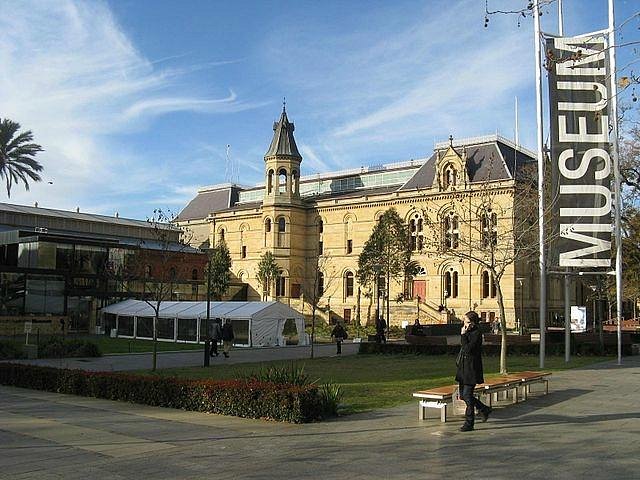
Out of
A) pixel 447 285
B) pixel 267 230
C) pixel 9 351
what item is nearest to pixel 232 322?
pixel 9 351

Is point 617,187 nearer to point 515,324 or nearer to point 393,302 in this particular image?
point 515,324

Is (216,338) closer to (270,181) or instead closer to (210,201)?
(270,181)

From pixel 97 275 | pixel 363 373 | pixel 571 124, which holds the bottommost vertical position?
pixel 363 373

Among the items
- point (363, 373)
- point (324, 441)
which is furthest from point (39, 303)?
point (324, 441)

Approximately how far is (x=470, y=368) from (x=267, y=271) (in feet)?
191

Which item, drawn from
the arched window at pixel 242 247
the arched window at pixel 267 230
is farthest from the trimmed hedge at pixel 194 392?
the arched window at pixel 242 247

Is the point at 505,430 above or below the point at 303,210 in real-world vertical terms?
below

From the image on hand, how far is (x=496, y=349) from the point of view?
28.4 meters

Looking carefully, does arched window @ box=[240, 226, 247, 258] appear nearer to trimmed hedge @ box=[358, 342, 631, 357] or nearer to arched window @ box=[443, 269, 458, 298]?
arched window @ box=[443, 269, 458, 298]

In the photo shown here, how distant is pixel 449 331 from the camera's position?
151 ft

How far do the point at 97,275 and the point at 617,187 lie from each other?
40.9 metres

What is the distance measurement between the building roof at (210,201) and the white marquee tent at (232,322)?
40.8 metres

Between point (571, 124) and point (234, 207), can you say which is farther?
point (234, 207)

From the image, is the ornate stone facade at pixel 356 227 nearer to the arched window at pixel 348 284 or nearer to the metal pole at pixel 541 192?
the arched window at pixel 348 284
